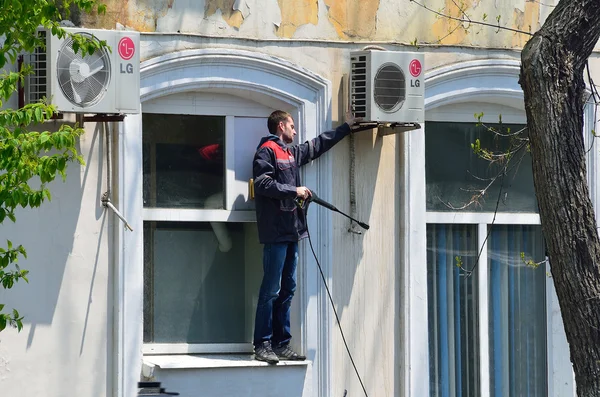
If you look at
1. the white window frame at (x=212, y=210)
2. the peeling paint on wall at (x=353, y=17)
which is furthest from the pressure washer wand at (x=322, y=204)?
the peeling paint on wall at (x=353, y=17)

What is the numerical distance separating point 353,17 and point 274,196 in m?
1.61

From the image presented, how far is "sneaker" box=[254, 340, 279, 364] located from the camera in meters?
10.2

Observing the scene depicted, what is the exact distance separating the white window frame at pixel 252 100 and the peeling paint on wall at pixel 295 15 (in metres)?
0.25

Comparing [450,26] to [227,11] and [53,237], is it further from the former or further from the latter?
[53,237]

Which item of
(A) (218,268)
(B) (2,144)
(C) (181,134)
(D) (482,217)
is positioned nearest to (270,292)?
(A) (218,268)

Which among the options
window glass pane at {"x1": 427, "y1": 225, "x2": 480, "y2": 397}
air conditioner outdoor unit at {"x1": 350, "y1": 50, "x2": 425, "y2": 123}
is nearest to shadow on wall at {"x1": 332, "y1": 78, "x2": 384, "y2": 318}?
air conditioner outdoor unit at {"x1": 350, "y1": 50, "x2": 425, "y2": 123}

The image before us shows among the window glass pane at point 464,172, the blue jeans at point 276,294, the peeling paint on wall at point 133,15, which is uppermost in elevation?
the peeling paint on wall at point 133,15

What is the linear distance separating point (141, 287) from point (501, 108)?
10.9ft

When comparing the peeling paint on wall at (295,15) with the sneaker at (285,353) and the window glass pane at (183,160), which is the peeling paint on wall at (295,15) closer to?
the window glass pane at (183,160)

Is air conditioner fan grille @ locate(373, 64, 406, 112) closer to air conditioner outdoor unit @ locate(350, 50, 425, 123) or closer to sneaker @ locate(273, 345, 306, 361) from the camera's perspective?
air conditioner outdoor unit @ locate(350, 50, 425, 123)

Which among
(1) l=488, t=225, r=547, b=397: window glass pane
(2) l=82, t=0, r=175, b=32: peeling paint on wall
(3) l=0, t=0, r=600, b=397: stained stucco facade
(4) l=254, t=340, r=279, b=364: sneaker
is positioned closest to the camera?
(3) l=0, t=0, r=600, b=397: stained stucco facade

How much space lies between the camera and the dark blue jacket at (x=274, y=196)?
10.1 m

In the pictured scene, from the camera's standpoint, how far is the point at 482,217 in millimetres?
11305

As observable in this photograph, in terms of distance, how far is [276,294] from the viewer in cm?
1020
